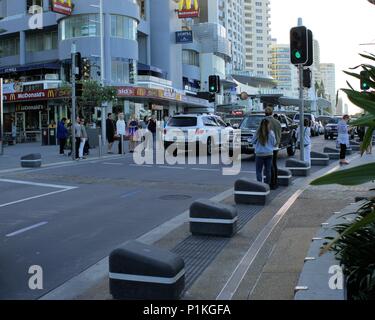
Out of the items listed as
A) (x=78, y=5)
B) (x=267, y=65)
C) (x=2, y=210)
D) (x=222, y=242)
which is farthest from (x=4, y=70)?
(x=267, y=65)

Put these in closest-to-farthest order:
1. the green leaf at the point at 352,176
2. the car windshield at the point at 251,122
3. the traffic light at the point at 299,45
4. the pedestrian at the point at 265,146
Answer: the green leaf at the point at 352,176 < the pedestrian at the point at 265,146 < the traffic light at the point at 299,45 < the car windshield at the point at 251,122

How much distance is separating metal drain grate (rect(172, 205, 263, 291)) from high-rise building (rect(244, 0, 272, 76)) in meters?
180

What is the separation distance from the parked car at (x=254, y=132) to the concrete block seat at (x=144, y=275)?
48.3ft

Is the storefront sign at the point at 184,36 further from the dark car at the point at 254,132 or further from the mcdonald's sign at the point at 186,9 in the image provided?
the dark car at the point at 254,132

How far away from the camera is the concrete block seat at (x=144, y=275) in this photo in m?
4.70

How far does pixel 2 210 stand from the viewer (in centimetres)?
986

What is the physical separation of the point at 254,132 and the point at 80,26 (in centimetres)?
3555

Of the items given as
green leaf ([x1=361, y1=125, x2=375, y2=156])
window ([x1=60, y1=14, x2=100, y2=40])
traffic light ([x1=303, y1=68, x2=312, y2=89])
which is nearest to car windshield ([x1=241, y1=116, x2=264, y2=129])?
traffic light ([x1=303, y1=68, x2=312, y2=89])

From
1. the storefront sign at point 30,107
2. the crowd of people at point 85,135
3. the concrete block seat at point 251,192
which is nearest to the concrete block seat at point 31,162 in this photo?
the crowd of people at point 85,135

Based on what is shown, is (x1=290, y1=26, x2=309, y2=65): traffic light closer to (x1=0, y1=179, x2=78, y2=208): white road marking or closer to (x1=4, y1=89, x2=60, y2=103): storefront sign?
(x1=0, y1=179, x2=78, y2=208): white road marking

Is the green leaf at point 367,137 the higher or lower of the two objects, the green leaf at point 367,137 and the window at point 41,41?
the lower
